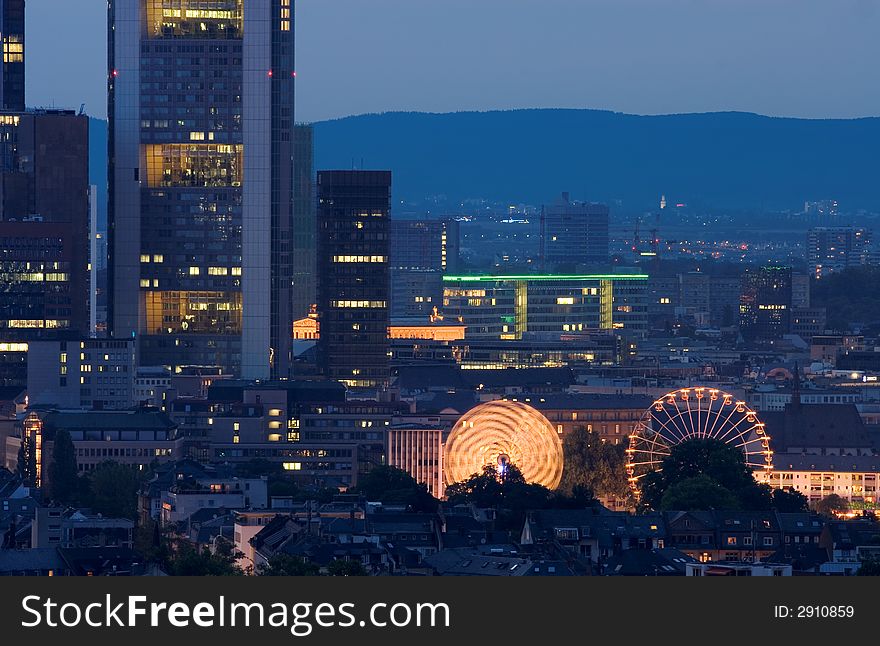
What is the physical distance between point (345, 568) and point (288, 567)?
1.66 m

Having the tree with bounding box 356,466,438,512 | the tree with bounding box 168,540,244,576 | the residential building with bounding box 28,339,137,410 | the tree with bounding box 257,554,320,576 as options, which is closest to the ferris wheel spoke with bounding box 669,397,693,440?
the tree with bounding box 356,466,438,512

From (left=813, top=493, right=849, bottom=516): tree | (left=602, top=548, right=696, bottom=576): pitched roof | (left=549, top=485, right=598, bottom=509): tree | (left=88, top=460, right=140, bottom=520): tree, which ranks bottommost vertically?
(left=813, top=493, right=849, bottom=516): tree

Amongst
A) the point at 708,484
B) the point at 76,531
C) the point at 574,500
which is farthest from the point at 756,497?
the point at 76,531

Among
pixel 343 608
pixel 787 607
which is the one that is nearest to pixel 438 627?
pixel 343 608

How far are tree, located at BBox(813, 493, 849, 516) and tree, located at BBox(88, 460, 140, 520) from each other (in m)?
29.3

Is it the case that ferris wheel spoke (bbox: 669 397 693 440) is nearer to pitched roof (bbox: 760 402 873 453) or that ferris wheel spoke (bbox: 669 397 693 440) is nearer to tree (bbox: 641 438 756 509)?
tree (bbox: 641 438 756 509)

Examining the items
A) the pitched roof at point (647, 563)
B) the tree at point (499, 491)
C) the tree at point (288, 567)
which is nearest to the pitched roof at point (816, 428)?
the tree at point (499, 491)

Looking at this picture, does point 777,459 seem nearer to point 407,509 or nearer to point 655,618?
point 407,509

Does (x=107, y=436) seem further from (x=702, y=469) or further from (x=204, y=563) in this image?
(x=204, y=563)

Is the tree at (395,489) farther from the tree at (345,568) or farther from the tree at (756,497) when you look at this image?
the tree at (345,568)

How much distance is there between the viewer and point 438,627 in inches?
2084

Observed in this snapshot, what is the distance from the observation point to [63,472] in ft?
479

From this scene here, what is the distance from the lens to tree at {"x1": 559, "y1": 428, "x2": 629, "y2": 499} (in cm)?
14662

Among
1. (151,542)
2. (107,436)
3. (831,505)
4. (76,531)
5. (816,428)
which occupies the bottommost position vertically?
(831,505)
